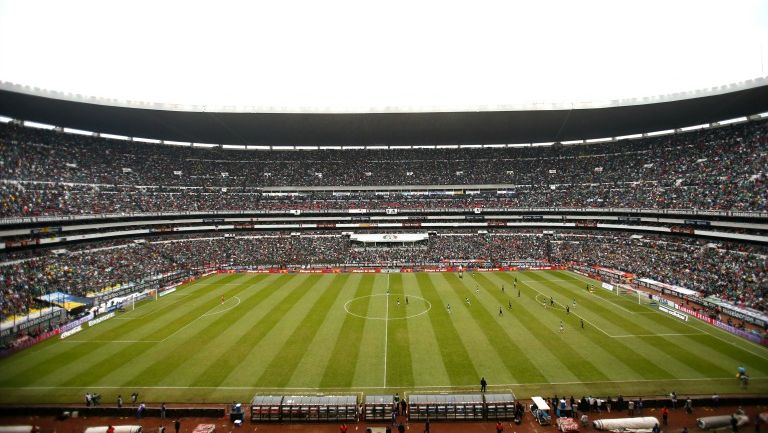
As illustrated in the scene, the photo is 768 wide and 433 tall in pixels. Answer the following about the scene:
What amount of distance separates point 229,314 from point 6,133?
38318mm

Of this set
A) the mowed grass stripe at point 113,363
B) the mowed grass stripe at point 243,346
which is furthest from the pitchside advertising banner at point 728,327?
the mowed grass stripe at point 113,363

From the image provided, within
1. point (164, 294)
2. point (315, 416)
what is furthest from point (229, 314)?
point (315, 416)

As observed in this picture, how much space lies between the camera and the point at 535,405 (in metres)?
18.0

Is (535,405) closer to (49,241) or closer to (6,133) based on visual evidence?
(49,241)

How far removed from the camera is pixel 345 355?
79.9 feet

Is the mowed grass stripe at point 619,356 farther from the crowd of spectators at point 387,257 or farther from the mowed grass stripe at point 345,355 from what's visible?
the mowed grass stripe at point 345,355

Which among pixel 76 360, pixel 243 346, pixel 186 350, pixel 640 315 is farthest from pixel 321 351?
pixel 640 315

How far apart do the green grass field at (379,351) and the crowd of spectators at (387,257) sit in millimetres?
7942

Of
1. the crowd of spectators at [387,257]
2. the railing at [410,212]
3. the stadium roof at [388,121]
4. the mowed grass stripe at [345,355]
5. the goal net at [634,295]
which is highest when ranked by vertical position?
the stadium roof at [388,121]

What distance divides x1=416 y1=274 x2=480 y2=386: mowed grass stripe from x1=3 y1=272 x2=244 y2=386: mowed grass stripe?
784 inches

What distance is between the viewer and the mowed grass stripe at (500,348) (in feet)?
70.8

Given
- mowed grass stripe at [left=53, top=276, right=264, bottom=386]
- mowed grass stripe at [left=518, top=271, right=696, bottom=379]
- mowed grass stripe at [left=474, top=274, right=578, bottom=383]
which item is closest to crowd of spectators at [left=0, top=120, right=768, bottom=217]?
mowed grass stripe at [left=53, top=276, right=264, bottom=386]

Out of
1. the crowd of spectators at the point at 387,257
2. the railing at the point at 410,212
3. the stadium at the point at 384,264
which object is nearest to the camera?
the stadium at the point at 384,264

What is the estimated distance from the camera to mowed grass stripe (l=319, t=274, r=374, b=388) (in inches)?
830
